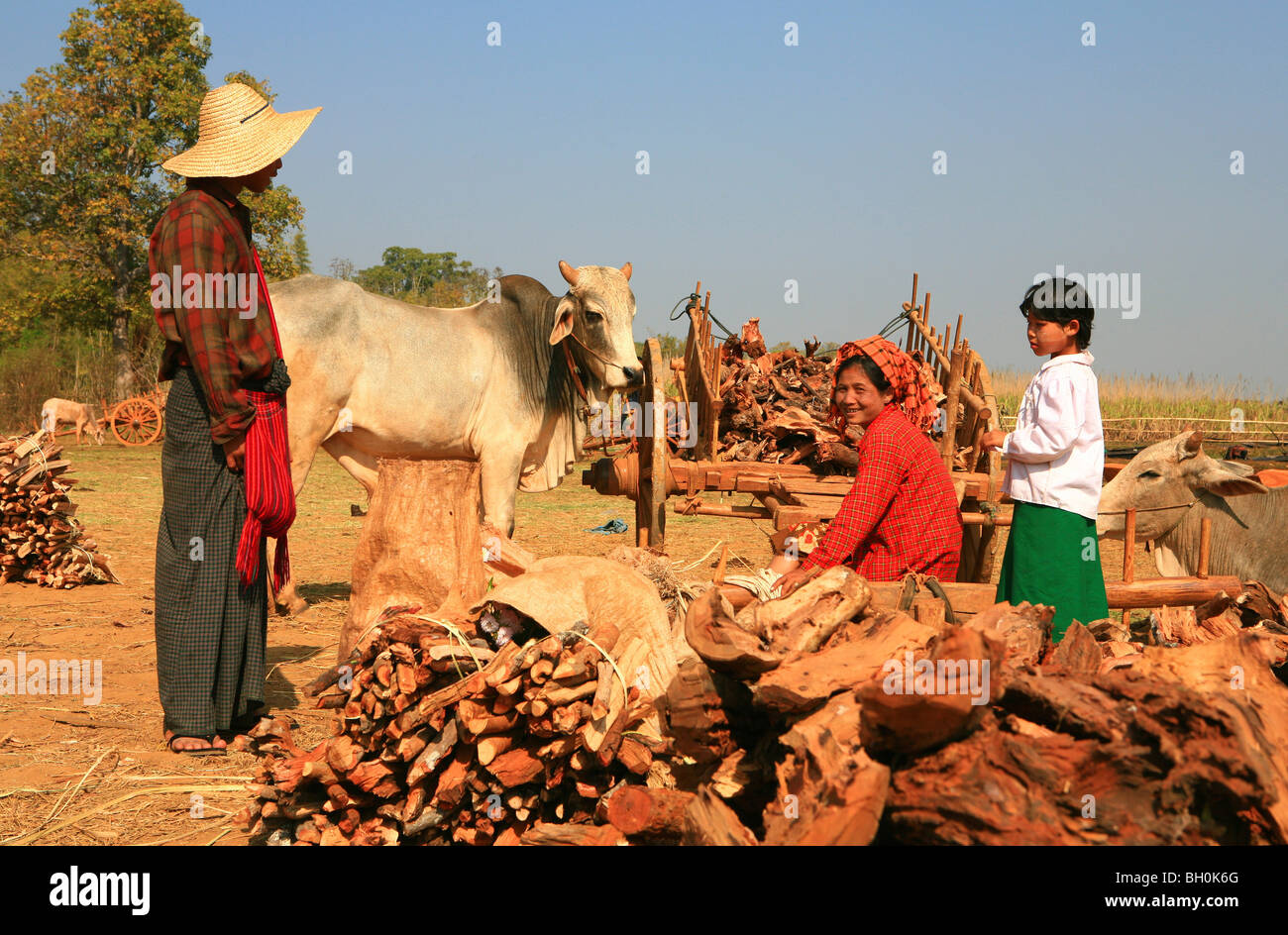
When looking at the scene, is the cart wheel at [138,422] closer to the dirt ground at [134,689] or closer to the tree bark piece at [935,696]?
the dirt ground at [134,689]

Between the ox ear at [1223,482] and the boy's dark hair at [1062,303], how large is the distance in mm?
2598

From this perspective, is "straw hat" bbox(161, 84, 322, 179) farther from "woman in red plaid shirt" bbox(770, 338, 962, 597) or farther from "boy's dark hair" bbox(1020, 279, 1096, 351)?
"boy's dark hair" bbox(1020, 279, 1096, 351)

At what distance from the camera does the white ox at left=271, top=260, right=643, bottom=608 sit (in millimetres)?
6488

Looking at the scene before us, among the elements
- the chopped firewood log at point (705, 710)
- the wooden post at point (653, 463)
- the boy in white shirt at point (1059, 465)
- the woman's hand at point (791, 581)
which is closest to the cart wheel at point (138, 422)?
the wooden post at point (653, 463)

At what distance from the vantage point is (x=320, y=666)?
5.43 meters

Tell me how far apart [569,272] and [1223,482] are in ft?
13.6

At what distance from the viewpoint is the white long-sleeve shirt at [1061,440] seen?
11.3 ft

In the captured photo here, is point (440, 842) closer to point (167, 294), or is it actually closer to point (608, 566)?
point (608, 566)

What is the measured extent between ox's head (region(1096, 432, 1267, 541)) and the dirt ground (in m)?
2.32

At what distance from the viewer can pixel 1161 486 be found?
18.7 feet

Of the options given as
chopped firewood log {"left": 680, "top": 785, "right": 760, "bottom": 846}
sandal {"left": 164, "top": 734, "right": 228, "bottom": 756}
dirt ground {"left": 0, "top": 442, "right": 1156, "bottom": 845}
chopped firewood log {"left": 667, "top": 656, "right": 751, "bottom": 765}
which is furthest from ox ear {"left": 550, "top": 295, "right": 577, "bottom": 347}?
chopped firewood log {"left": 680, "top": 785, "right": 760, "bottom": 846}

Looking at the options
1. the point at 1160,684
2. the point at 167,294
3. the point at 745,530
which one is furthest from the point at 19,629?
the point at 745,530

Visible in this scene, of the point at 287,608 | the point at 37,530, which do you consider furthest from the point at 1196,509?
the point at 37,530

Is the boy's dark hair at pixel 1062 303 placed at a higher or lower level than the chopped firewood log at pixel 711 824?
higher
